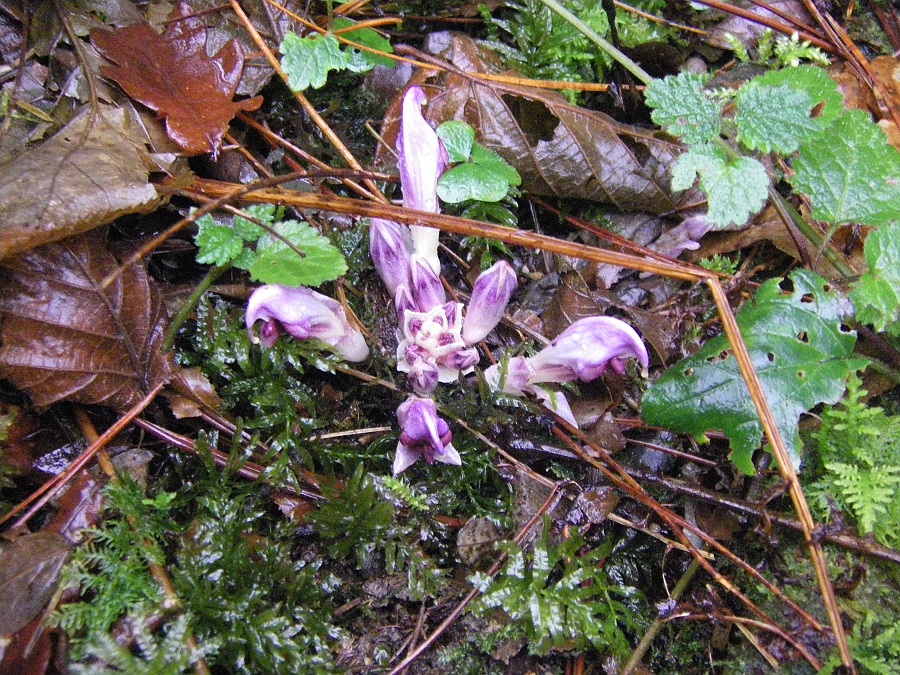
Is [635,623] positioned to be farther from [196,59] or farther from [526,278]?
[196,59]

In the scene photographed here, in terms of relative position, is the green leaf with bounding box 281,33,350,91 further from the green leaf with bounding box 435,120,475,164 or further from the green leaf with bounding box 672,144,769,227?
the green leaf with bounding box 672,144,769,227

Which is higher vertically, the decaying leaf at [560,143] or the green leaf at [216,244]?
the decaying leaf at [560,143]

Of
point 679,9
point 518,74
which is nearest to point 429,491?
point 518,74

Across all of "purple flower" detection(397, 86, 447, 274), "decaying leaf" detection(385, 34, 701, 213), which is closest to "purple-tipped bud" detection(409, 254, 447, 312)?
"purple flower" detection(397, 86, 447, 274)

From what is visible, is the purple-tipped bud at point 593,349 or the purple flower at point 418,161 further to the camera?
the purple flower at point 418,161

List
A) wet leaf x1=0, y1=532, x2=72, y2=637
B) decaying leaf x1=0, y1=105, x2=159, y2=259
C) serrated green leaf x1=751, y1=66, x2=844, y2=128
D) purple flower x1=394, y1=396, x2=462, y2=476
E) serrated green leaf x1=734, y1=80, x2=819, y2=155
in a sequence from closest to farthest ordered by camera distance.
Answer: wet leaf x1=0, y1=532, x2=72, y2=637, decaying leaf x1=0, y1=105, x2=159, y2=259, purple flower x1=394, y1=396, x2=462, y2=476, serrated green leaf x1=734, y1=80, x2=819, y2=155, serrated green leaf x1=751, y1=66, x2=844, y2=128

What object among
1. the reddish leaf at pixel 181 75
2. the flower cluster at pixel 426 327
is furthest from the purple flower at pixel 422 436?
the reddish leaf at pixel 181 75

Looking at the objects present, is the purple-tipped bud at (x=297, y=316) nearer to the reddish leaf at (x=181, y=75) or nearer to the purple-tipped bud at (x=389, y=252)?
the purple-tipped bud at (x=389, y=252)
